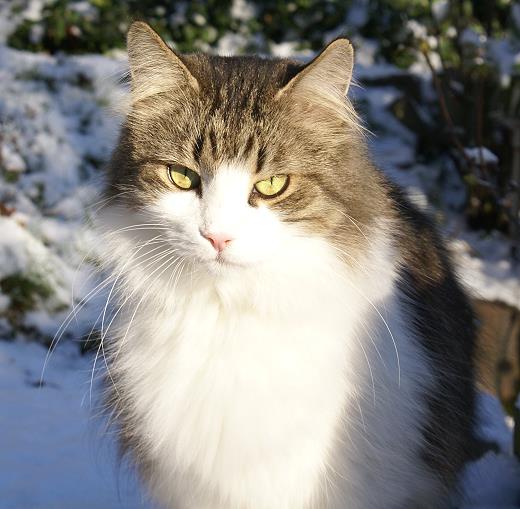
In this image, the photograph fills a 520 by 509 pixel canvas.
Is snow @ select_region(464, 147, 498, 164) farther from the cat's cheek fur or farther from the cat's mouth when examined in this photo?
the cat's mouth

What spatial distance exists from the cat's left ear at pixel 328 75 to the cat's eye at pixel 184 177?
309 mm

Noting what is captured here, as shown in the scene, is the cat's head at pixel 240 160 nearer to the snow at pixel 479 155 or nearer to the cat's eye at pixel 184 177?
the cat's eye at pixel 184 177

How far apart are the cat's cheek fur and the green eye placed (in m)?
0.14

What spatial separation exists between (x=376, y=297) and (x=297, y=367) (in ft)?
0.97

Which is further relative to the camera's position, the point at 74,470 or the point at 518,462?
the point at 74,470

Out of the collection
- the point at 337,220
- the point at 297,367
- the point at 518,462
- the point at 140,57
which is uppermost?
the point at 140,57

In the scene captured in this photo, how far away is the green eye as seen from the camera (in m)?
2.13

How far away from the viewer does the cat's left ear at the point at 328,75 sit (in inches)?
84.9

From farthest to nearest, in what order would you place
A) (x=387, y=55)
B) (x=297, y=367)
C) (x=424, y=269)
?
(x=387, y=55)
(x=424, y=269)
(x=297, y=367)

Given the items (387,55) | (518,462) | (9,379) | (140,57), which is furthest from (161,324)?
(387,55)

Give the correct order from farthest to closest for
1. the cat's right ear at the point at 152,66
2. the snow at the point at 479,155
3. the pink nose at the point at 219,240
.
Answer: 1. the snow at the point at 479,155
2. the cat's right ear at the point at 152,66
3. the pink nose at the point at 219,240

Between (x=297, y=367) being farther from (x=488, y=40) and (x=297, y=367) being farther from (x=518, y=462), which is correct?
(x=488, y=40)

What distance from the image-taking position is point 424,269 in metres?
2.58

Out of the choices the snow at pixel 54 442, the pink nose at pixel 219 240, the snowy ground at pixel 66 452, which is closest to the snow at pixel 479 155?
the snowy ground at pixel 66 452
